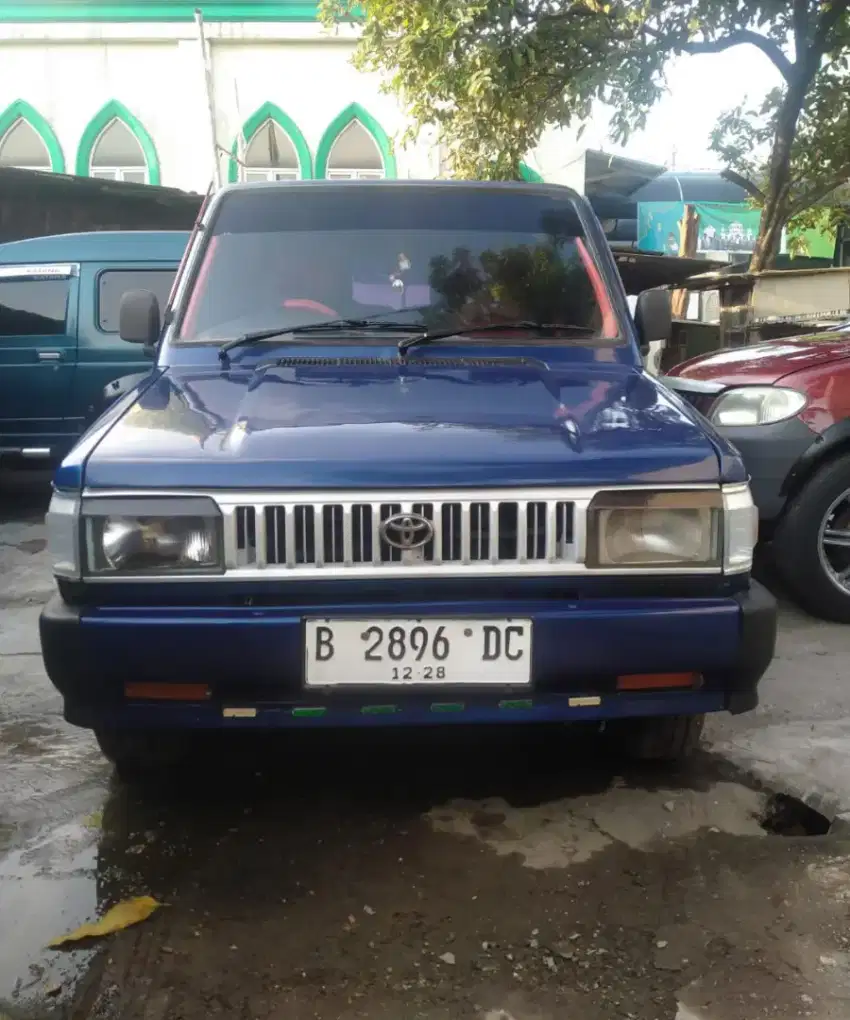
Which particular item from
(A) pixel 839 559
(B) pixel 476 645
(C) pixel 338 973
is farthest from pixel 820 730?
(C) pixel 338 973

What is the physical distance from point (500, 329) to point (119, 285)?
4905mm

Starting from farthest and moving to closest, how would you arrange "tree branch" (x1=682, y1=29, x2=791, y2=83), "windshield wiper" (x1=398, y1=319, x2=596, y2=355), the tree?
1. "tree branch" (x1=682, y1=29, x2=791, y2=83)
2. the tree
3. "windshield wiper" (x1=398, y1=319, x2=596, y2=355)

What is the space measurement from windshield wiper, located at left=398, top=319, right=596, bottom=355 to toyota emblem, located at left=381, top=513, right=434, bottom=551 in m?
0.98

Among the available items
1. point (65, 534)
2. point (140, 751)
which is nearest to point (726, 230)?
point (140, 751)

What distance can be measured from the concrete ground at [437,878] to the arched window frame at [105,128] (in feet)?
45.1

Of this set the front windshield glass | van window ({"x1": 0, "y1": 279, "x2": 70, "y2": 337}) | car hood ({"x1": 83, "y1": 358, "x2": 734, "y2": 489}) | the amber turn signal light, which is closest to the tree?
van window ({"x1": 0, "y1": 279, "x2": 70, "y2": 337})

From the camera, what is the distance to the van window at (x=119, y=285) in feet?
23.9

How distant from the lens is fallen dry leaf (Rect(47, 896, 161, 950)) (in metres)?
2.18

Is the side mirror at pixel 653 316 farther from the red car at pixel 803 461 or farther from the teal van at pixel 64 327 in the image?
the teal van at pixel 64 327

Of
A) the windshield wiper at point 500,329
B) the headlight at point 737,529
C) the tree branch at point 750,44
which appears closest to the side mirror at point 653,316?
the windshield wiper at point 500,329

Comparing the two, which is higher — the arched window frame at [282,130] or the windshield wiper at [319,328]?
the arched window frame at [282,130]

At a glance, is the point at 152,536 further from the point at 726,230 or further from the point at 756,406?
the point at 726,230

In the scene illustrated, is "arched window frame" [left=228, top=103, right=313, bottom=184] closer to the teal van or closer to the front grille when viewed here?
the teal van

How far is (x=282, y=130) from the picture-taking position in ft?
51.7
